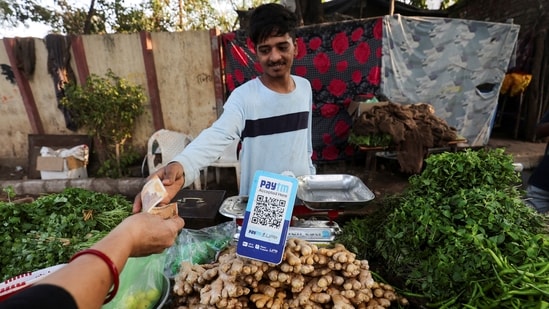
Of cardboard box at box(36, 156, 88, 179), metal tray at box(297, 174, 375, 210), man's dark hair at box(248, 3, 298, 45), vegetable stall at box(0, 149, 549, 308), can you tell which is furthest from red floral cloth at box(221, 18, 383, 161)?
vegetable stall at box(0, 149, 549, 308)

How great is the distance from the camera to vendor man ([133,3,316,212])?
204cm

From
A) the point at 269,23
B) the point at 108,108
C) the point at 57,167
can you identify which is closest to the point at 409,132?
the point at 269,23

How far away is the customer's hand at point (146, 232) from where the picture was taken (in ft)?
3.23

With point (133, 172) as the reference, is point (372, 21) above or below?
above

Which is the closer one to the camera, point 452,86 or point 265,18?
point 265,18

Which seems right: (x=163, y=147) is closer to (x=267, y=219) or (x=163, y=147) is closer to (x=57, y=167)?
(x=57, y=167)

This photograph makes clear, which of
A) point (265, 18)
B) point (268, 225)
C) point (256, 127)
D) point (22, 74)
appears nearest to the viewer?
point (268, 225)

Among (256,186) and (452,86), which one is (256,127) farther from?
(452,86)

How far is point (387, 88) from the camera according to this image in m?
6.83

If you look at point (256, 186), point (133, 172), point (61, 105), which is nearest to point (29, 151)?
point (61, 105)

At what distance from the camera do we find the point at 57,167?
21.2 ft

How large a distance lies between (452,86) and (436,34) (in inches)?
55.8

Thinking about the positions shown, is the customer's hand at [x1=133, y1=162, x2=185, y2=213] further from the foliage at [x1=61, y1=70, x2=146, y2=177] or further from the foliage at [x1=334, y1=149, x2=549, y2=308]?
the foliage at [x1=61, y1=70, x2=146, y2=177]

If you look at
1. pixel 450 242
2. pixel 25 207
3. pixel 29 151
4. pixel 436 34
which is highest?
pixel 436 34
